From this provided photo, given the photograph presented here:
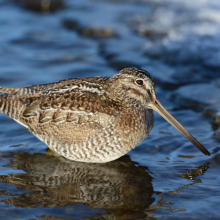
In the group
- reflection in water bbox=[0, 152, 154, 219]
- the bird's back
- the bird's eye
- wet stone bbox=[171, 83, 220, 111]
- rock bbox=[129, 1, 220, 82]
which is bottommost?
reflection in water bbox=[0, 152, 154, 219]

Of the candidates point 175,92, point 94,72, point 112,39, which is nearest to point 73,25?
point 112,39

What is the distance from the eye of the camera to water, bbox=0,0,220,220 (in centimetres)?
546

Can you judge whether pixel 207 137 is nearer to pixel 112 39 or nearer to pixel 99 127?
pixel 99 127

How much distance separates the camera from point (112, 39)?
467 inches

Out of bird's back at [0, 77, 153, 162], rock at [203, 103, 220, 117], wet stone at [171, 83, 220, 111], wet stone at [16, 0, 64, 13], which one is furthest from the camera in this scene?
wet stone at [16, 0, 64, 13]

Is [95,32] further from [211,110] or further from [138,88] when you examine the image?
[138,88]

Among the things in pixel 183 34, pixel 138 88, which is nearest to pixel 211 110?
pixel 138 88

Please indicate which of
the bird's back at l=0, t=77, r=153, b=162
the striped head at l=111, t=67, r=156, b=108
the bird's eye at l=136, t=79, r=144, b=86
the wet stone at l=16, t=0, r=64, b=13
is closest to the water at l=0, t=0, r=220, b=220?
the wet stone at l=16, t=0, r=64, b=13

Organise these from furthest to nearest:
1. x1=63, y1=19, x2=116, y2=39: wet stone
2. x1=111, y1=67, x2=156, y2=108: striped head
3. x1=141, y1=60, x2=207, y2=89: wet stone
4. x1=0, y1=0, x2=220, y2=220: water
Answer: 1. x1=63, y1=19, x2=116, y2=39: wet stone
2. x1=141, y1=60, x2=207, y2=89: wet stone
3. x1=111, y1=67, x2=156, y2=108: striped head
4. x1=0, y1=0, x2=220, y2=220: water

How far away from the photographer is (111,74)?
9.86m

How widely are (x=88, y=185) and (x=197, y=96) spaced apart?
12.9ft

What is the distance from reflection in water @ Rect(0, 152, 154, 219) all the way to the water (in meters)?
0.01

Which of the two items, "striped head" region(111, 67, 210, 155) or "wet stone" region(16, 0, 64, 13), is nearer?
"striped head" region(111, 67, 210, 155)

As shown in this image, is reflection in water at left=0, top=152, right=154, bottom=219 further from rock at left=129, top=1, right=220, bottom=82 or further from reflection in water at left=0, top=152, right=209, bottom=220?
rock at left=129, top=1, right=220, bottom=82
